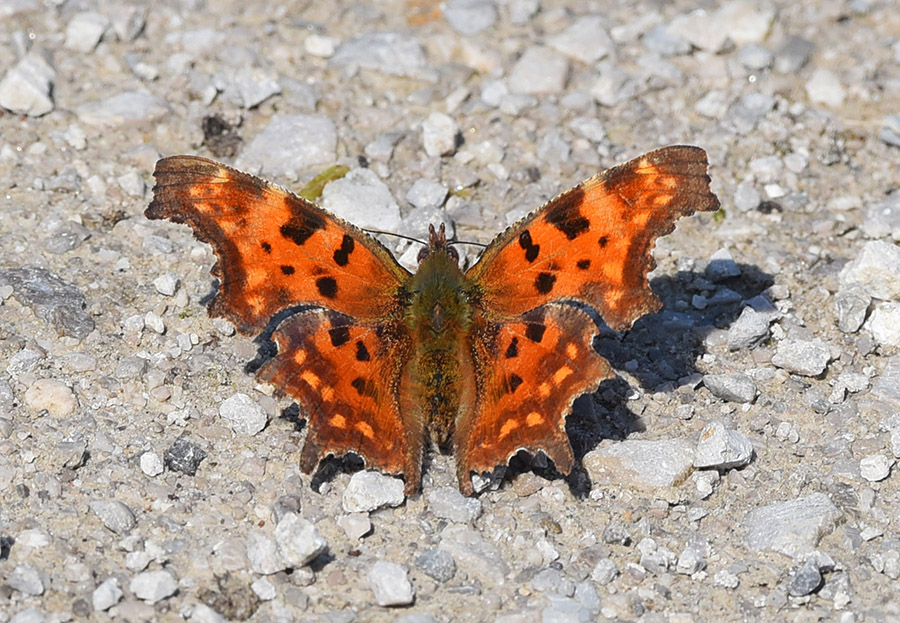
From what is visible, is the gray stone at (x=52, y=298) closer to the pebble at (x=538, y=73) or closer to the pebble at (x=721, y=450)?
the pebble at (x=721, y=450)

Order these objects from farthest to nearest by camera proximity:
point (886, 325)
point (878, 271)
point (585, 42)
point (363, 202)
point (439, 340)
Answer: point (585, 42), point (363, 202), point (878, 271), point (886, 325), point (439, 340)

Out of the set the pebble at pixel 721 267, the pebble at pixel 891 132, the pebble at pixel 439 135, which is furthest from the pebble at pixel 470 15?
the pebble at pixel 891 132

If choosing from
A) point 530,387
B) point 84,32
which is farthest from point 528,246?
point 84,32

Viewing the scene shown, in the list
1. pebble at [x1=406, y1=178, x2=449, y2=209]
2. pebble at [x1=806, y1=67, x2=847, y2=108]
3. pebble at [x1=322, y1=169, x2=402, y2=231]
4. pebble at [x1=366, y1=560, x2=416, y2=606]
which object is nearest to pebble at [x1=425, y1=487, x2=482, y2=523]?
pebble at [x1=366, y1=560, x2=416, y2=606]

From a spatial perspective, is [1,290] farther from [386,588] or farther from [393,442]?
[386,588]

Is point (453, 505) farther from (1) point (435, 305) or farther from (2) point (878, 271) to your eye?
(2) point (878, 271)

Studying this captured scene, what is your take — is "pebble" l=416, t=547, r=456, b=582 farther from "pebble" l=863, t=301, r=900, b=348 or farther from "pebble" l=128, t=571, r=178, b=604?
"pebble" l=863, t=301, r=900, b=348
